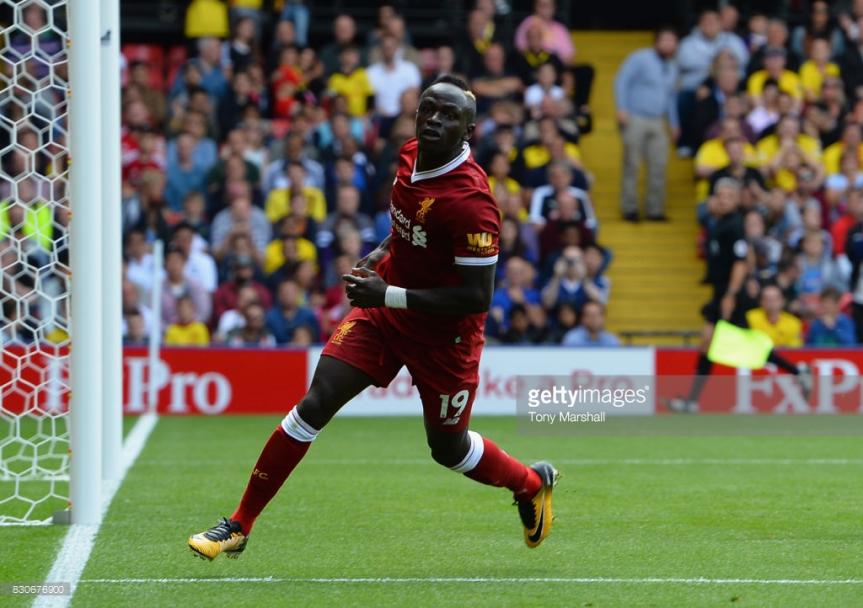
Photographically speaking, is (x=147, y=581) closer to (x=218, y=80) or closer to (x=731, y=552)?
(x=731, y=552)

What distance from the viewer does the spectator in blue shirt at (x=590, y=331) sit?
1606cm

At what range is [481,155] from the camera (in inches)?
695

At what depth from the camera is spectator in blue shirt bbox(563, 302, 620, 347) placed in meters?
16.1

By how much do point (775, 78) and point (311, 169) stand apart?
608 cm

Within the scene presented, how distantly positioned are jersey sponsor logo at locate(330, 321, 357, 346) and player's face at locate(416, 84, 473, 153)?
35.9 inches

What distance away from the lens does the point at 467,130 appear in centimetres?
653

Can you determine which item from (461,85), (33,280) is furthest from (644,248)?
(461,85)

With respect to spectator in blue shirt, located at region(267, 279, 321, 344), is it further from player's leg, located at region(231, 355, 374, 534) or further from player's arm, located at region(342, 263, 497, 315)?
player's arm, located at region(342, 263, 497, 315)

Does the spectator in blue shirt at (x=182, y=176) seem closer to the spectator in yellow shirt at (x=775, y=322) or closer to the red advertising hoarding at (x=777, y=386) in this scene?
the red advertising hoarding at (x=777, y=386)

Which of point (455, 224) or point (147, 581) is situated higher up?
point (455, 224)

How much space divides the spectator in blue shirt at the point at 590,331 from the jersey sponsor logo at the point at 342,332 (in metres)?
9.31

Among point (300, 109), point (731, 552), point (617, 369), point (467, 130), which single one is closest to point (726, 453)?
point (617, 369)

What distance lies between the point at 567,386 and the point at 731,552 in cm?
804

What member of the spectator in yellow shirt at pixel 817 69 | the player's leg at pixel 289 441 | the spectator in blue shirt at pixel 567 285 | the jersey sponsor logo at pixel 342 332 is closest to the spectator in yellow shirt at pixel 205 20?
the spectator in blue shirt at pixel 567 285
